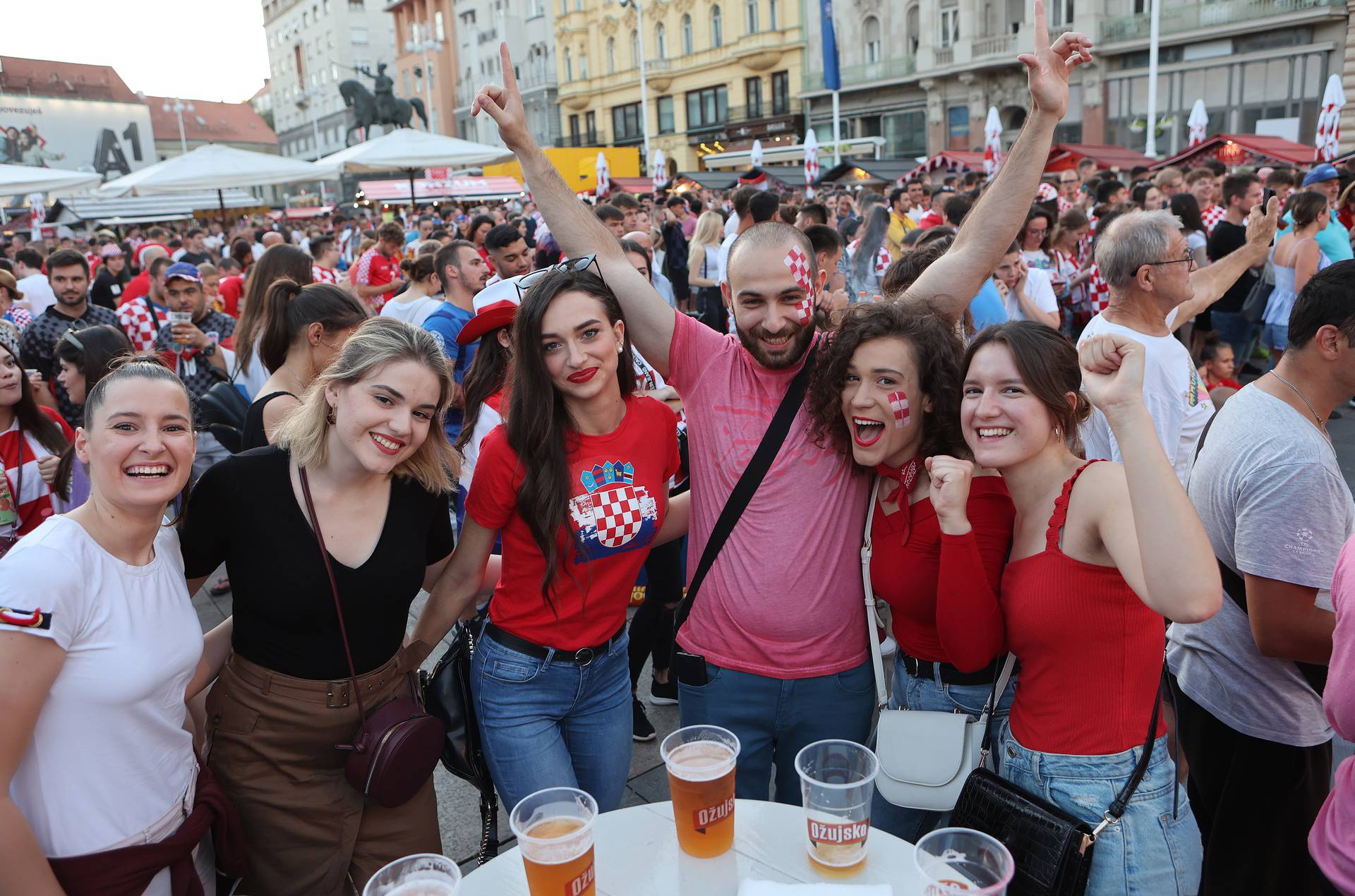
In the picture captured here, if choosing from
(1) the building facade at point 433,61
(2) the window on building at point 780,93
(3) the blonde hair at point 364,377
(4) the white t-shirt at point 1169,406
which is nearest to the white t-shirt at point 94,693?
(3) the blonde hair at point 364,377

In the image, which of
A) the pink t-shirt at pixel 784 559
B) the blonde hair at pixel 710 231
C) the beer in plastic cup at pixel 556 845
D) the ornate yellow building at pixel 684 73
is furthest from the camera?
the ornate yellow building at pixel 684 73

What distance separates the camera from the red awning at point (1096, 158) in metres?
18.3

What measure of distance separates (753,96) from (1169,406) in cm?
4528

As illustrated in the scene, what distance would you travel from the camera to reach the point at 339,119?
7381cm

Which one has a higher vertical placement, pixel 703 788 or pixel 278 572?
pixel 278 572

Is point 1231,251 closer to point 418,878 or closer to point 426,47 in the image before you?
point 418,878

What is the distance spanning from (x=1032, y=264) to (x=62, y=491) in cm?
620

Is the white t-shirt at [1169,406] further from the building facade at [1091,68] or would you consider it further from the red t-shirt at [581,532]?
→ the building facade at [1091,68]

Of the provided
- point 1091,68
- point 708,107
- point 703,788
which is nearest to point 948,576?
point 703,788

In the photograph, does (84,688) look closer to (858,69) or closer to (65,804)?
(65,804)

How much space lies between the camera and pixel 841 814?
1556 mm

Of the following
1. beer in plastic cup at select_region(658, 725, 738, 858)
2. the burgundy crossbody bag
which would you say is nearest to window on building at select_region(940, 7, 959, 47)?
the burgundy crossbody bag

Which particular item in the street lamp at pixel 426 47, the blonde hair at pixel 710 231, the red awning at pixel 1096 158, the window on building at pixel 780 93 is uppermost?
the street lamp at pixel 426 47

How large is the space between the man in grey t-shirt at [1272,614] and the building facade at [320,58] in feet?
244
